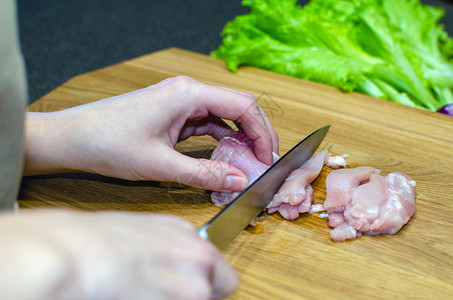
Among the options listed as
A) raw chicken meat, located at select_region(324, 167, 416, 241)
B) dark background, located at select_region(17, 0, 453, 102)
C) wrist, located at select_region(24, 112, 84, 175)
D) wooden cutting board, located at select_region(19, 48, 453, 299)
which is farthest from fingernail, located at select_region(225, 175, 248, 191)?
dark background, located at select_region(17, 0, 453, 102)

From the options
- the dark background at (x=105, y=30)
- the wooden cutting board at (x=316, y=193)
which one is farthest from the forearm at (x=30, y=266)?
the dark background at (x=105, y=30)

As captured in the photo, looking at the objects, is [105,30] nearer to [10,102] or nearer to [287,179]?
[287,179]

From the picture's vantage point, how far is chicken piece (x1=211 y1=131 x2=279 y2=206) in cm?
158

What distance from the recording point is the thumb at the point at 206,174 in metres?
1.45

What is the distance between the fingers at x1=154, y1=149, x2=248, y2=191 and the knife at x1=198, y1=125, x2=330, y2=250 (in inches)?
3.4

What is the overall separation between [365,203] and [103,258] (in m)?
1.03

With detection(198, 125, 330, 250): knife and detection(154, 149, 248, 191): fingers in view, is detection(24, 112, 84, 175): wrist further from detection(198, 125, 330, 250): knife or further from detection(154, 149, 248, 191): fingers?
detection(198, 125, 330, 250): knife

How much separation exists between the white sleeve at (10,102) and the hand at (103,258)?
Answer: 0.26 m

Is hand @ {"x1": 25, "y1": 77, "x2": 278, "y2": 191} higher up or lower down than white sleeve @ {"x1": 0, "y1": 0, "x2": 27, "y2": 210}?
lower down

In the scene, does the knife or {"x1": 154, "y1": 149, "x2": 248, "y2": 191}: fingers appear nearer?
the knife

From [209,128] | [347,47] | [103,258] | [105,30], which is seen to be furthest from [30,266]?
[105,30]

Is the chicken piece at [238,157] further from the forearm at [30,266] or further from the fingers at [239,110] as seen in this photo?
the forearm at [30,266]

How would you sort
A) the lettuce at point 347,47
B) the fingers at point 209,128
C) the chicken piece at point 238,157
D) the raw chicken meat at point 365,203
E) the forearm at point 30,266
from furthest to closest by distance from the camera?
the lettuce at point 347,47, the fingers at point 209,128, the chicken piece at point 238,157, the raw chicken meat at point 365,203, the forearm at point 30,266

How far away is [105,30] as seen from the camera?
353 cm
